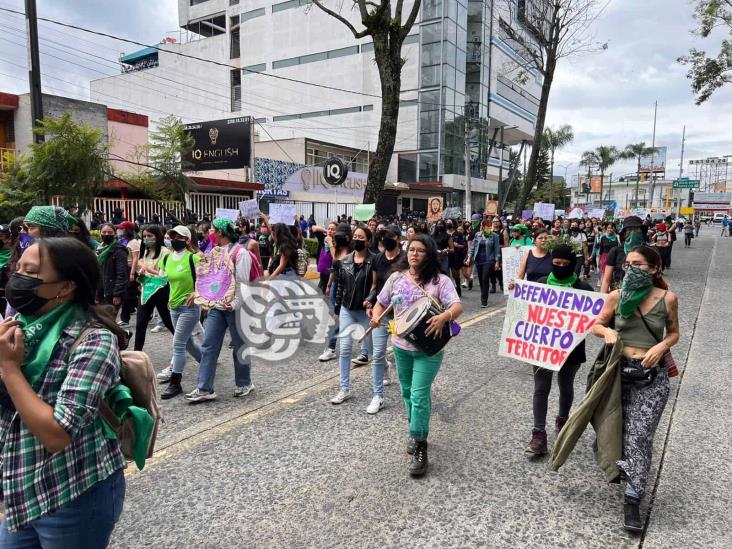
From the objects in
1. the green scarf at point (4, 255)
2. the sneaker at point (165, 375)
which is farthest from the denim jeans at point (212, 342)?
the green scarf at point (4, 255)

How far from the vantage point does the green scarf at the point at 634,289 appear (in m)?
3.10

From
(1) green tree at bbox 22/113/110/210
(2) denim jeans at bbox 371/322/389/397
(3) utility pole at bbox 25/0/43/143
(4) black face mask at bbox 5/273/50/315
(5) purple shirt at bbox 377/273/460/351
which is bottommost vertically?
(2) denim jeans at bbox 371/322/389/397

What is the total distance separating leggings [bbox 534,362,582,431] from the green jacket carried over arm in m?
0.61

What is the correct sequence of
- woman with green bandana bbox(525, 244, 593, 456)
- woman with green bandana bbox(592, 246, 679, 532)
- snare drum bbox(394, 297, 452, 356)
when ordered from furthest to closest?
woman with green bandana bbox(525, 244, 593, 456)
snare drum bbox(394, 297, 452, 356)
woman with green bandana bbox(592, 246, 679, 532)

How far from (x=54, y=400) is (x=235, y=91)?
54.7 meters

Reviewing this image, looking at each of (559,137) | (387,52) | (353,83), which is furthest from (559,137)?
(387,52)

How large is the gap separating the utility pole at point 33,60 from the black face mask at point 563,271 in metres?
10.7

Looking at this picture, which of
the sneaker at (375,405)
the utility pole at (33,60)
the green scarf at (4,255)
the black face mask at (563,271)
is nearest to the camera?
the black face mask at (563,271)

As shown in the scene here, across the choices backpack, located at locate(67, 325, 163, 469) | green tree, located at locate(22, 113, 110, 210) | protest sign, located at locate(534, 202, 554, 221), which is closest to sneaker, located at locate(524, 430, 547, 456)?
backpack, located at locate(67, 325, 163, 469)

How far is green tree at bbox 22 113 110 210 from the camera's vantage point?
12.3m

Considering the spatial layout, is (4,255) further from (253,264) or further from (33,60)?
(33,60)

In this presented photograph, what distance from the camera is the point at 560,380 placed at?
3928mm

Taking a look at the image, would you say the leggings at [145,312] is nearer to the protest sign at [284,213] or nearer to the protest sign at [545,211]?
the protest sign at [284,213]

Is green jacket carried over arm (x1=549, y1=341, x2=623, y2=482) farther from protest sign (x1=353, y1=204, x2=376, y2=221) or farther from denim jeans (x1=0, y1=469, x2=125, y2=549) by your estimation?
protest sign (x1=353, y1=204, x2=376, y2=221)
